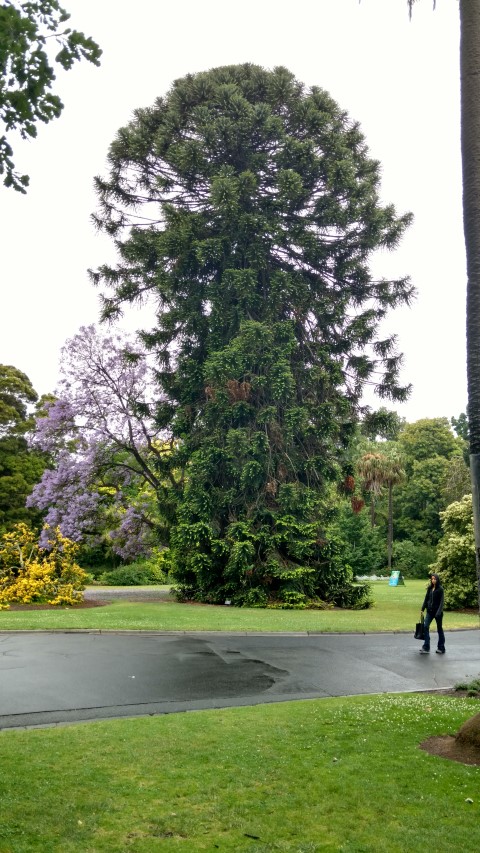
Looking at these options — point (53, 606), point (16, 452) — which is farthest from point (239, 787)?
point (16, 452)

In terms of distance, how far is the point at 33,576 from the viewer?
2245 centimetres

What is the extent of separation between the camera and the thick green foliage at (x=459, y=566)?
77.8 feet

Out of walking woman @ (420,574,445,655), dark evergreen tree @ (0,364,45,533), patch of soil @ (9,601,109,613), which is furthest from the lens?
dark evergreen tree @ (0,364,45,533)

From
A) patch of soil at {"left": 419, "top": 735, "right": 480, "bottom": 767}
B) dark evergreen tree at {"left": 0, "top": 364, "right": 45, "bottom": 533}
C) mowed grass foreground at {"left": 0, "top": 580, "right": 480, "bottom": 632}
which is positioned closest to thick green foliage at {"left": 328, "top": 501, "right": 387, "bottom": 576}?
mowed grass foreground at {"left": 0, "top": 580, "right": 480, "bottom": 632}

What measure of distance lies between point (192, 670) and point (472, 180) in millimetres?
7967

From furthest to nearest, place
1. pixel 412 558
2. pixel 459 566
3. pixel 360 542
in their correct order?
pixel 412 558 < pixel 360 542 < pixel 459 566

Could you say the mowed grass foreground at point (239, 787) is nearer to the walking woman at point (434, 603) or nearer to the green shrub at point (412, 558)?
the walking woman at point (434, 603)

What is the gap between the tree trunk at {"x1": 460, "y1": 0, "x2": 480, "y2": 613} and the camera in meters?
7.41

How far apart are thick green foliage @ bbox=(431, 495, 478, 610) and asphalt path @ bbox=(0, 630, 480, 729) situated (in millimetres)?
8652

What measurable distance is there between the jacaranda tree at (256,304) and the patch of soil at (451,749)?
1615 cm

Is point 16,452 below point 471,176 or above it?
above

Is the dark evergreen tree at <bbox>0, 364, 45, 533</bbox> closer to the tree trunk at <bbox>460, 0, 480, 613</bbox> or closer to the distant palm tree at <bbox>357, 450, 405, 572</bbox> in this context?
the distant palm tree at <bbox>357, 450, 405, 572</bbox>

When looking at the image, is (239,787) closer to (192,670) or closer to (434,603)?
(192,670)

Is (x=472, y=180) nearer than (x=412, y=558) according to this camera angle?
Yes
